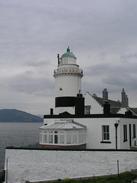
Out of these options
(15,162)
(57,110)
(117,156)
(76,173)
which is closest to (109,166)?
(117,156)

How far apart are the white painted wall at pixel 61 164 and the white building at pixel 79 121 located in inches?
103

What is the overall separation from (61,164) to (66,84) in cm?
1238

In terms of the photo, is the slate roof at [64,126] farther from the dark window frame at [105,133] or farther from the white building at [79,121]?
the dark window frame at [105,133]

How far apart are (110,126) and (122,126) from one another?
1.41 meters

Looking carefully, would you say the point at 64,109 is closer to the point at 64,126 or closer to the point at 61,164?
the point at 64,126

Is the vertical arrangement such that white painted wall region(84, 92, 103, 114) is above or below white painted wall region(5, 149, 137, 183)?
above

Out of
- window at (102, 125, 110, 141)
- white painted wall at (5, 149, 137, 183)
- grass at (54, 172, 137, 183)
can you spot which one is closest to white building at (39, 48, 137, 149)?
window at (102, 125, 110, 141)

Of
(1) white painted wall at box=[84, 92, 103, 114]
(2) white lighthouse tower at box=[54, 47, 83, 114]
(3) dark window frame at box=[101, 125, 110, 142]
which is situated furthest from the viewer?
(2) white lighthouse tower at box=[54, 47, 83, 114]

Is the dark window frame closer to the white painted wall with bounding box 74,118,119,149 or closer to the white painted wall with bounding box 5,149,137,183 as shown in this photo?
the white painted wall with bounding box 74,118,119,149

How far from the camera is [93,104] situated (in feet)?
104

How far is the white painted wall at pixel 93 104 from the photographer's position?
102ft

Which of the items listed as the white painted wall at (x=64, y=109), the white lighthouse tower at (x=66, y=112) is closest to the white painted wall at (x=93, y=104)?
the white lighthouse tower at (x=66, y=112)

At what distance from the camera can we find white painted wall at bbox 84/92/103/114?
31188 millimetres

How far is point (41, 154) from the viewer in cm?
2422
